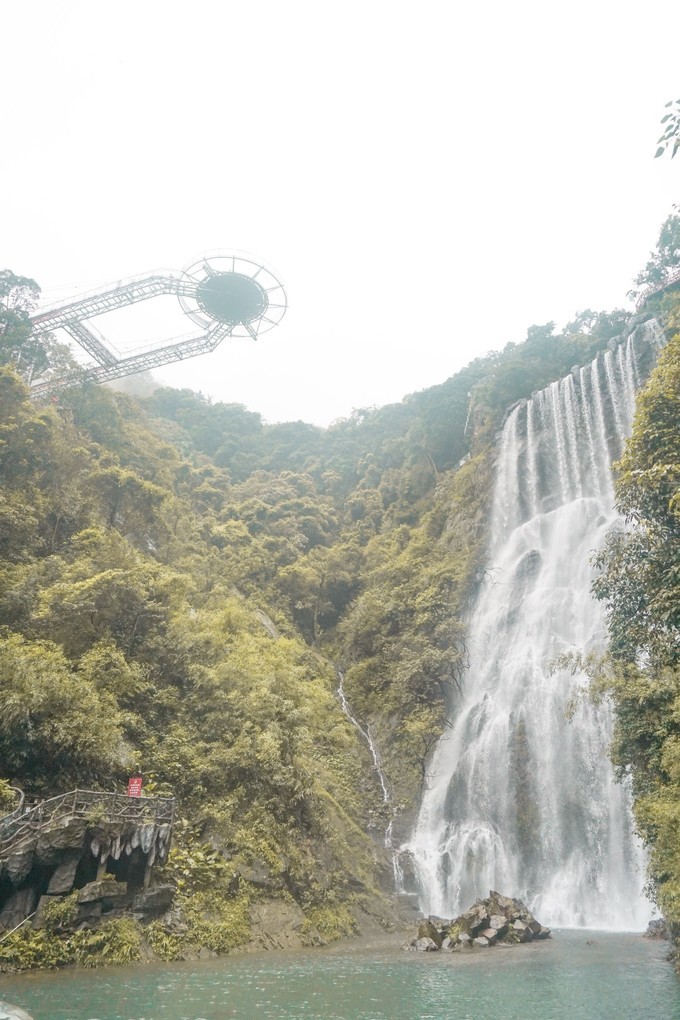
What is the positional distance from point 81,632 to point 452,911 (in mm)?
12287

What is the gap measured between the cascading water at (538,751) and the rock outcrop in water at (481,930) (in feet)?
10.4

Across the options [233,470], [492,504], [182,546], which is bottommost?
[182,546]

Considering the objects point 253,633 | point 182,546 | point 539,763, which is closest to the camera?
point 539,763

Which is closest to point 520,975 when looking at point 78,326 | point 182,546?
point 182,546

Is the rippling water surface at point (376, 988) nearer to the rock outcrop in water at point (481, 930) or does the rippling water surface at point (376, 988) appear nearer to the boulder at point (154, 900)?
the rock outcrop in water at point (481, 930)

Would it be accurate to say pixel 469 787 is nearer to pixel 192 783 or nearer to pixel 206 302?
pixel 192 783

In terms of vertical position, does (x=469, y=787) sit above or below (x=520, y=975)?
above

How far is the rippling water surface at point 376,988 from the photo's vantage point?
8148mm

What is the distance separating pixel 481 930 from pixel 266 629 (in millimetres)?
14429

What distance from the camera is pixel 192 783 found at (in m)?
14.7

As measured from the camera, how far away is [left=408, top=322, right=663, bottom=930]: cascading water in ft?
56.3

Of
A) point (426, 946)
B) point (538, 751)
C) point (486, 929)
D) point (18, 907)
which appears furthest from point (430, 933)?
point (18, 907)

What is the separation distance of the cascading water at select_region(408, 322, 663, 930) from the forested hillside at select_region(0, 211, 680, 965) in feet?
4.36

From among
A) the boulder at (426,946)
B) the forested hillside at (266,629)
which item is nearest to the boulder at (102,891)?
the forested hillside at (266,629)
